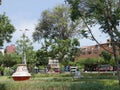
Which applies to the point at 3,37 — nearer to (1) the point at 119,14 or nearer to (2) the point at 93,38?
(2) the point at 93,38

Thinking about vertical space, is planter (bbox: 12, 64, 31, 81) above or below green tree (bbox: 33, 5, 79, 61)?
below

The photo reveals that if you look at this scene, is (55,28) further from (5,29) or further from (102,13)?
(102,13)

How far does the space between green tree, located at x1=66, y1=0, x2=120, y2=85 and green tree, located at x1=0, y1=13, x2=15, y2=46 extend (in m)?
11.0

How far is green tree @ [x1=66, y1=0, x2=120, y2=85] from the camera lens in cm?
2525

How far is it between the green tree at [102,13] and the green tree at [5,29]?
11.0 m

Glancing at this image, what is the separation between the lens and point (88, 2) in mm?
25609

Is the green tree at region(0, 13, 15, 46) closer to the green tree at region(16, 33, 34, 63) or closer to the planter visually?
the planter

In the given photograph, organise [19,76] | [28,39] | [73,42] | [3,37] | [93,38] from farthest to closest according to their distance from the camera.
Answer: [28,39] < [73,42] < [19,76] < [3,37] < [93,38]

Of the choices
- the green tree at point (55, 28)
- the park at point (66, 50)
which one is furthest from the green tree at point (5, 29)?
the green tree at point (55, 28)

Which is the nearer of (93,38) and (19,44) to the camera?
(93,38)

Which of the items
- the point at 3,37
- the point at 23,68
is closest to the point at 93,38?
the point at 3,37

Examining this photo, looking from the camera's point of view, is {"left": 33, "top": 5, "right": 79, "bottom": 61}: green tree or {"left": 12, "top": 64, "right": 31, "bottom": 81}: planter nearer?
{"left": 12, "top": 64, "right": 31, "bottom": 81}: planter

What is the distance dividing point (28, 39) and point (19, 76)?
33.0 m

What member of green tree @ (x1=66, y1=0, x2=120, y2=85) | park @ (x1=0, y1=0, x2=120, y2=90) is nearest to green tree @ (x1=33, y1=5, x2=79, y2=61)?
park @ (x1=0, y1=0, x2=120, y2=90)
